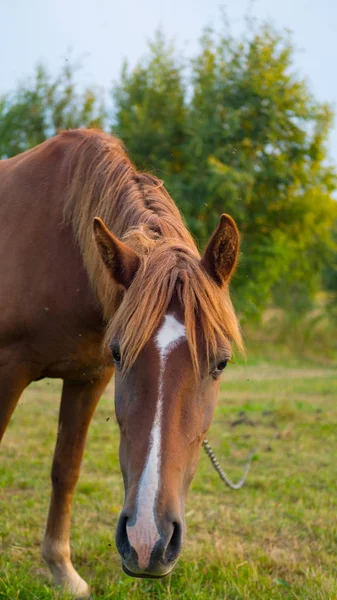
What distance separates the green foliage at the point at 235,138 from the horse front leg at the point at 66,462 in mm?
9728

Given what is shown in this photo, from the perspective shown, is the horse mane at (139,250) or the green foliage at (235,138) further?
the green foliage at (235,138)

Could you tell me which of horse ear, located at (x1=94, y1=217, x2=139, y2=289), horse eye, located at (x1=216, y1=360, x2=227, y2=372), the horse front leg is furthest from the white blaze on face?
the horse front leg

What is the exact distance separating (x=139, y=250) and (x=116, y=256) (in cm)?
12

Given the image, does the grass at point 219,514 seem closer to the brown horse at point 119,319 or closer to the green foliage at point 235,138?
the brown horse at point 119,319

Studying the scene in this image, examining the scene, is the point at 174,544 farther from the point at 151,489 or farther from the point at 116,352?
the point at 116,352

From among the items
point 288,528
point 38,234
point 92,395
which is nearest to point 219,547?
point 288,528

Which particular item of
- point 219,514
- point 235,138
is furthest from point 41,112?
point 219,514

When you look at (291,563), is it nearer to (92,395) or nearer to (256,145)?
(92,395)

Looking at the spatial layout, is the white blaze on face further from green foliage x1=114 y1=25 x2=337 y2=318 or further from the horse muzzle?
green foliage x1=114 y1=25 x2=337 y2=318

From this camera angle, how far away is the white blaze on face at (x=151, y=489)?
1.72 metres

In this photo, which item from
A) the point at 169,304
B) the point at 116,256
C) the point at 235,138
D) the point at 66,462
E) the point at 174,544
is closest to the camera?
the point at 174,544

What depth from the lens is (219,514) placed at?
13.1ft

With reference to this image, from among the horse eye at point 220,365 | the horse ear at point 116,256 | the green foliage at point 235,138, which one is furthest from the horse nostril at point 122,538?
the green foliage at point 235,138

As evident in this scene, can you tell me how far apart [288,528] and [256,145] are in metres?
11.4
